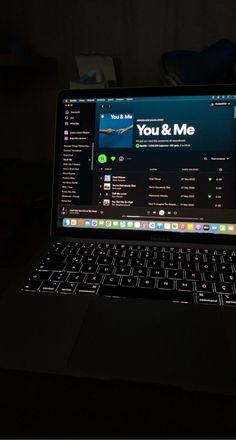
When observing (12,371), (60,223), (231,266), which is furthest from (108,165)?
(12,371)

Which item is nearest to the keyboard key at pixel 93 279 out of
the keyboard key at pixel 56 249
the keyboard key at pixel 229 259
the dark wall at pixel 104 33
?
the keyboard key at pixel 56 249

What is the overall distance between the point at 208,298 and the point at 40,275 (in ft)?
0.86

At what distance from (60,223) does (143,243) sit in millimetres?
170

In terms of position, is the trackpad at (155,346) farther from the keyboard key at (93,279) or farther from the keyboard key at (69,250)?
the keyboard key at (69,250)

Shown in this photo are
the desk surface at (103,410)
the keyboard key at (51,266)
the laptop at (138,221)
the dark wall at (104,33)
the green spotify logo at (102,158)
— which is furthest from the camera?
the dark wall at (104,33)

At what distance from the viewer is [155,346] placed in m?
0.40

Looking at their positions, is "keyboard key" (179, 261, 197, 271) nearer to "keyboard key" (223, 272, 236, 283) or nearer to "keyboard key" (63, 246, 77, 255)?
"keyboard key" (223, 272, 236, 283)

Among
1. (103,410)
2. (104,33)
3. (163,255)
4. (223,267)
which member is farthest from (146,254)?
(104,33)

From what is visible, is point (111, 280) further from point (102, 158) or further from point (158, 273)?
point (102, 158)

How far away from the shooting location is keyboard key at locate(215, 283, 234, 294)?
1.65 feet

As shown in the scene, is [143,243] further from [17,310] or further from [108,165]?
[17,310]

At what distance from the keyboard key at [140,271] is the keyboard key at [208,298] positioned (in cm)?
9

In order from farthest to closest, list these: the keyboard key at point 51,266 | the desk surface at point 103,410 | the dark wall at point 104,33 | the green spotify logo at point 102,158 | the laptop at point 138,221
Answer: the dark wall at point 104,33, the green spotify logo at point 102,158, the keyboard key at point 51,266, the laptop at point 138,221, the desk surface at point 103,410

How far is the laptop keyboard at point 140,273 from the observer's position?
1.66 ft
